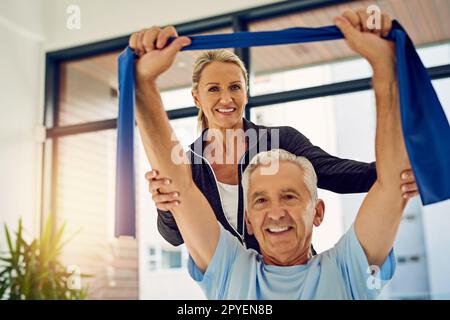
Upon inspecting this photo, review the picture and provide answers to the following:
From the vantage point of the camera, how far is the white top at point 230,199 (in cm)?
305

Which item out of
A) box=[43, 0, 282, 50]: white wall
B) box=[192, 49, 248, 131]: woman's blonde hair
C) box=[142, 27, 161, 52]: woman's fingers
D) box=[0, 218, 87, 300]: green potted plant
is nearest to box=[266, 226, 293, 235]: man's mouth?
box=[192, 49, 248, 131]: woman's blonde hair

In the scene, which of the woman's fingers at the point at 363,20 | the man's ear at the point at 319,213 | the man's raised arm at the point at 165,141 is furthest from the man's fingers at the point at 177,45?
the man's ear at the point at 319,213

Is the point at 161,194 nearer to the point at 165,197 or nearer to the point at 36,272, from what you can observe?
the point at 165,197

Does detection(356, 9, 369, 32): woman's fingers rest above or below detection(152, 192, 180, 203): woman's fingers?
above

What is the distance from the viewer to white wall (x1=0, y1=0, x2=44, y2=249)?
4.07 metres

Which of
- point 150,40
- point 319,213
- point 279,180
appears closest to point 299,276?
point 319,213

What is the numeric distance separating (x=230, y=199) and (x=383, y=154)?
2.65 ft

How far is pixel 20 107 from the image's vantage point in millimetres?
4227

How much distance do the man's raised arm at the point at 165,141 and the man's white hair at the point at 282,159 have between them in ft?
0.93

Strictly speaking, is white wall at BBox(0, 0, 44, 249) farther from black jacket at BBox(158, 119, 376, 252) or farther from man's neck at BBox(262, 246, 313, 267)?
man's neck at BBox(262, 246, 313, 267)

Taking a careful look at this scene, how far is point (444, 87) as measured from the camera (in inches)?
131

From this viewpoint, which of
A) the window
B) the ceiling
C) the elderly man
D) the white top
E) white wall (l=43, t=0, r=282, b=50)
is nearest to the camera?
the elderly man

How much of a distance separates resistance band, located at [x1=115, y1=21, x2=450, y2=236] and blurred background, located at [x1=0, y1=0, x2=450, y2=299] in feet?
1.43
